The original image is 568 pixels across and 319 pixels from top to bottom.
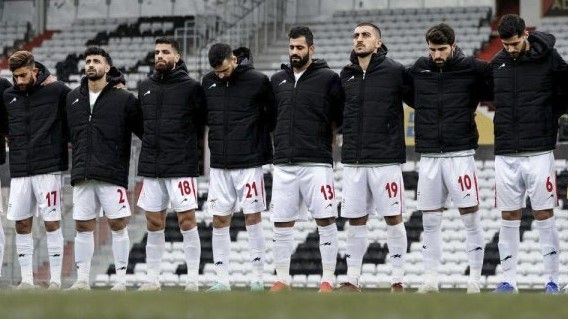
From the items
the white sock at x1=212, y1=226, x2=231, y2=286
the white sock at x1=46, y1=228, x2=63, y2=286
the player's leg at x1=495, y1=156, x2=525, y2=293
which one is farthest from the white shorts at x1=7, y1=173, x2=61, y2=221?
the player's leg at x1=495, y1=156, x2=525, y2=293

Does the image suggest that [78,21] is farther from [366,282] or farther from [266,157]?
[266,157]

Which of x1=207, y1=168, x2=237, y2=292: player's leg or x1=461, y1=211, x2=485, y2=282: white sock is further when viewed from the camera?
x1=207, y1=168, x2=237, y2=292: player's leg

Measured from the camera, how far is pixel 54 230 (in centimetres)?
1323

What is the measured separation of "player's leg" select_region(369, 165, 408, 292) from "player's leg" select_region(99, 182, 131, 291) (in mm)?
2358

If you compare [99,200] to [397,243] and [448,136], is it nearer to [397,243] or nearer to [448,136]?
[397,243]

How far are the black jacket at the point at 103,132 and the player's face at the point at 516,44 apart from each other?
350 cm

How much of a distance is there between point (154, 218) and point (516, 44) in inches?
143

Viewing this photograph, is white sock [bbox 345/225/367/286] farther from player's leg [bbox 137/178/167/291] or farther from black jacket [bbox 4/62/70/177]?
black jacket [bbox 4/62/70/177]

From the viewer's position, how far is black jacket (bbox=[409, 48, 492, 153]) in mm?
11969

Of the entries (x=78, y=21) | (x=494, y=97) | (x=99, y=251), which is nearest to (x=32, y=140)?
(x=494, y=97)

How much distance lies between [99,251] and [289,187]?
715 cm

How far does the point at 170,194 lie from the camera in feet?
41.6

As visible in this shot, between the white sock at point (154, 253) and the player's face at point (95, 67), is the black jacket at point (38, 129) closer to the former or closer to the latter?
the player's face at point (95, 67)

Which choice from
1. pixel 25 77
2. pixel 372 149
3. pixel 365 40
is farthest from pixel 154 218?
pixel 365 40
